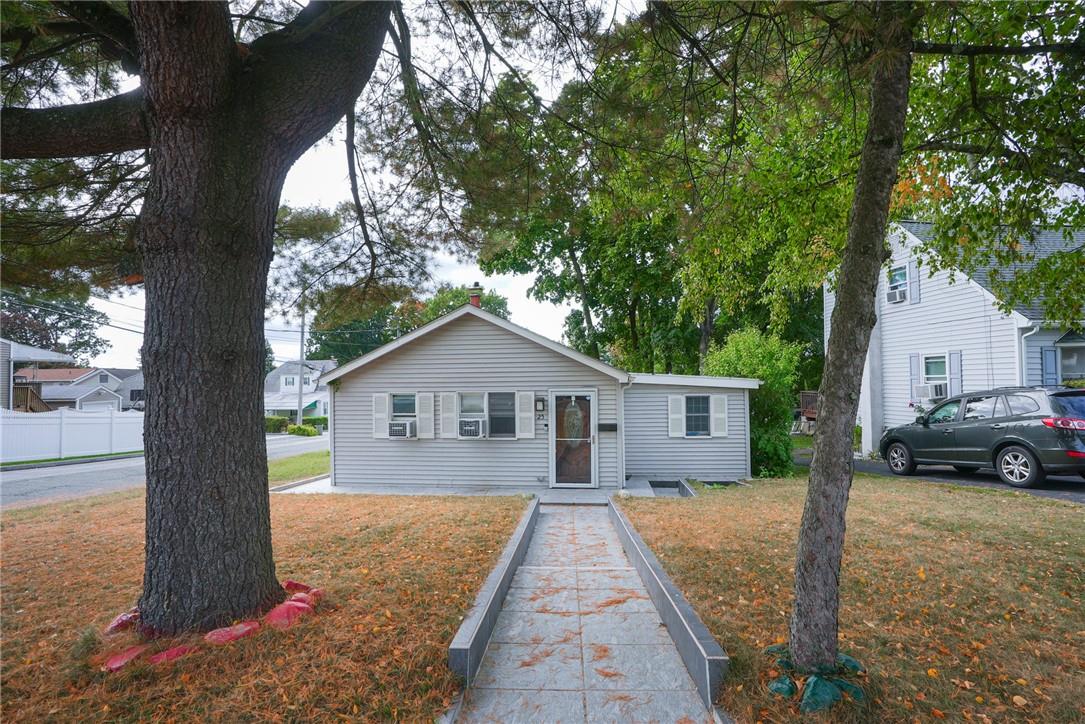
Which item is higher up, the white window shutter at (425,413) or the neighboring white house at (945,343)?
the neighboring white house at (945,343)

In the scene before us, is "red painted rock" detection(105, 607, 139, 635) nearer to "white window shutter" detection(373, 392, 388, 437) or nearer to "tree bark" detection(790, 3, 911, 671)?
"tree bark" detection(790, 3, 911, 671)

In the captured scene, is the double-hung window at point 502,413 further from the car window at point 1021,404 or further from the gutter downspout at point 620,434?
the car window at point 1021,404

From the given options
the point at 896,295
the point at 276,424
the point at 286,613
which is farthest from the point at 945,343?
the point at 276,424

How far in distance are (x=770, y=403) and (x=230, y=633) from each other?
1255 centimetres

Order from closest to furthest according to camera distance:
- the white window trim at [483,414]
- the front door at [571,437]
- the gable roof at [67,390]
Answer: the front door at [571,437]
the white window trim at [483,414]
the gable roof at [67,390]

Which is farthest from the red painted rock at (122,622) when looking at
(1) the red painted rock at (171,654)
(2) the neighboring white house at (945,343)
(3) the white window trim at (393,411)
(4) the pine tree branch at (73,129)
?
(2) the neighboring white house at (945,343)

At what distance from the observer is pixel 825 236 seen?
7555 mm

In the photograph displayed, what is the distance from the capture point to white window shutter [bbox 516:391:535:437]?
447 inches

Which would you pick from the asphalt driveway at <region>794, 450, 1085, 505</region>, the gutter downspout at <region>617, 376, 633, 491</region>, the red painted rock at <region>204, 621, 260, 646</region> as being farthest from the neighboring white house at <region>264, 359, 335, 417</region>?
the red painted rock at <region>204, 621, 260, 646</region>

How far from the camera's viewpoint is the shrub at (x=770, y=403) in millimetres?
13094

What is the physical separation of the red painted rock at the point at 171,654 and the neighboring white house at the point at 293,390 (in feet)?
153

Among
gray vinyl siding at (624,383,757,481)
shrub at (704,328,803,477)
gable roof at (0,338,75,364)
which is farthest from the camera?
gable roof at (0,338,75,364)

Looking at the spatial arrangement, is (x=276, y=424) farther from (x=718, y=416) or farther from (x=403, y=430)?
(x=718, y=416)

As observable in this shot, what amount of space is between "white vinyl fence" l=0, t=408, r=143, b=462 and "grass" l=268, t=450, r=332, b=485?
7.34 meters
